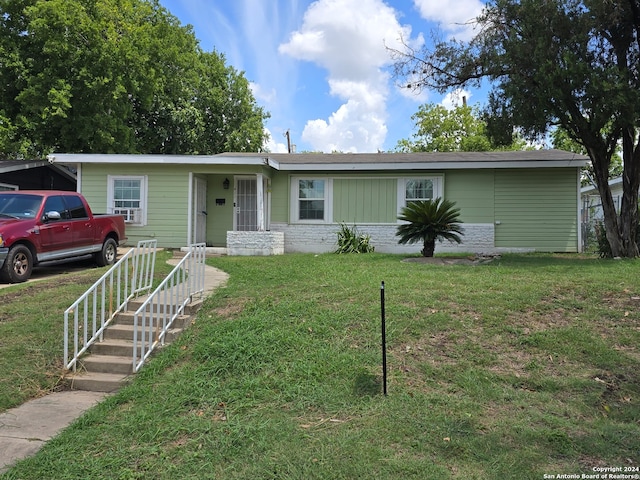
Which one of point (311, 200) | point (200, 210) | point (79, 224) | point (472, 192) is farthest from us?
point (311, 200)

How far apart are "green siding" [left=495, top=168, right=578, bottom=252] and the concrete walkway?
465 inches

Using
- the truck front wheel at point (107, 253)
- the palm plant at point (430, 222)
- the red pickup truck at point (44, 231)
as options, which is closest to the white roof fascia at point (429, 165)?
the palm plant at point (430, 222)

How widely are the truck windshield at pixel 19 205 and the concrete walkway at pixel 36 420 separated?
5.45 m

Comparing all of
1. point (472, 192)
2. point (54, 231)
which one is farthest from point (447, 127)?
point (54, 231)

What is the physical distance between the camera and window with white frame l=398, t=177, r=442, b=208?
1339 centimetres

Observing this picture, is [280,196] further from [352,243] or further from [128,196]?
[128,196]

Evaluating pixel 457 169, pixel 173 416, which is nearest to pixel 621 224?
pixel 457 169

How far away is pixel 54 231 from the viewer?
857 centimetres

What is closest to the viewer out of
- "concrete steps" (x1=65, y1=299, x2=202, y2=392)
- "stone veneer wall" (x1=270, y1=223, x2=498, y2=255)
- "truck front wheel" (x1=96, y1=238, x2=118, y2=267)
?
"concrete steps" (x1=65, y1=299, x2=202, y2=392)

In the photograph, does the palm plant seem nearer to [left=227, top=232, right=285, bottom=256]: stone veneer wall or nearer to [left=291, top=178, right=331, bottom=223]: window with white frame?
[left=227, top=232, right=285, bottom=256]: stone veneer wall

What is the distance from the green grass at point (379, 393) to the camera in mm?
2877

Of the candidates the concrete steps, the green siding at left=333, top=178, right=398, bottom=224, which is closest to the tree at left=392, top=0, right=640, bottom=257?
the green siding at left=333, top=178, right=398, bottom=224

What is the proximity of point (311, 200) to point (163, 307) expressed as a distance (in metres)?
8.99

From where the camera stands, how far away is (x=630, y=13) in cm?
917
